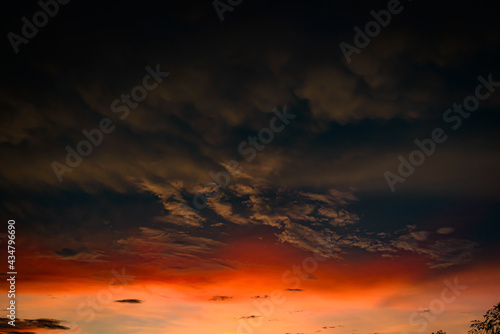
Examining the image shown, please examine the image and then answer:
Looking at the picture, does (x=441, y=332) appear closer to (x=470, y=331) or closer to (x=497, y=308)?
(x=470, y=331)

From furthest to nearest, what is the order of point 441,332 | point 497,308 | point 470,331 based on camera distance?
point 441,332 < point 470,331 < point 497,308

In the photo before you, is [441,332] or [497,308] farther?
[441,332]

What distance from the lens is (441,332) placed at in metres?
48.1

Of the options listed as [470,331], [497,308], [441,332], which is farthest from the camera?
[441,332]

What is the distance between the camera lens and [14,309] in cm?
2436

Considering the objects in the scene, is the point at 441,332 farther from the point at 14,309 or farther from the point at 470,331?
the point at 14,309

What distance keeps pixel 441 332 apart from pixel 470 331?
20361 mm

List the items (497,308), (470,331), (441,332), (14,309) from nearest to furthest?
(14,309)
(497,308)
(470,331)
(441,332)

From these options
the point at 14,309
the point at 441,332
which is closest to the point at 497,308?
the point at 441,332

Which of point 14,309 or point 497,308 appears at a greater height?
point 14,309

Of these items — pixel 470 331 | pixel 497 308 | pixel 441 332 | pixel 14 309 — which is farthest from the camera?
pixel 441 332

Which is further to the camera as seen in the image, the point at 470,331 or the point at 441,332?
the point at 441,332

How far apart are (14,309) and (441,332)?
53767mm

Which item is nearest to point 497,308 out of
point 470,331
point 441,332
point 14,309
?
point 470,331
